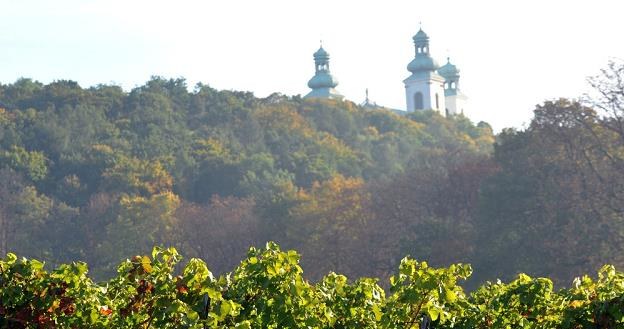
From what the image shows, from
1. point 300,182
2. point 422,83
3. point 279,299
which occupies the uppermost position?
point 422,83

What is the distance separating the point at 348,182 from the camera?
82.2 metres

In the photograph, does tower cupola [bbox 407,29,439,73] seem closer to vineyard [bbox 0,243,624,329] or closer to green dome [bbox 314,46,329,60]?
green dome [bbox 314,46,329,60]

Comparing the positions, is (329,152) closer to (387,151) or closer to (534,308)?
(387,151)

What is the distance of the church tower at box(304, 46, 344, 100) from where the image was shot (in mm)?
154750

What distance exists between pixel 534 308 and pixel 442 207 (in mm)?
52358

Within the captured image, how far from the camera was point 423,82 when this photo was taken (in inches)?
5851

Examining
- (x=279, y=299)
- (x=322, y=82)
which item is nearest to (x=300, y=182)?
(x=322, y=82)

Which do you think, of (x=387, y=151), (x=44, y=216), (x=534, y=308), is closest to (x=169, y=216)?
(x=44, y=216)

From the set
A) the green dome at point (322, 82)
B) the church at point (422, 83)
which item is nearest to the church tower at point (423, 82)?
the church at point (422, 83)

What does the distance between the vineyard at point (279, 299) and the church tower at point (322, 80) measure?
13411 cm

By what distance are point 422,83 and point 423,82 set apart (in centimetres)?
18

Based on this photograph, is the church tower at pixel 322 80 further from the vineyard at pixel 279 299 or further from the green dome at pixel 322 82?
the vineyard at pixel 279 299

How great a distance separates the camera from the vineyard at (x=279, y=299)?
1895 cm

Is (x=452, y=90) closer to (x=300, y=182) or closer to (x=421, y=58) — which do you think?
(x=421, y=58)
